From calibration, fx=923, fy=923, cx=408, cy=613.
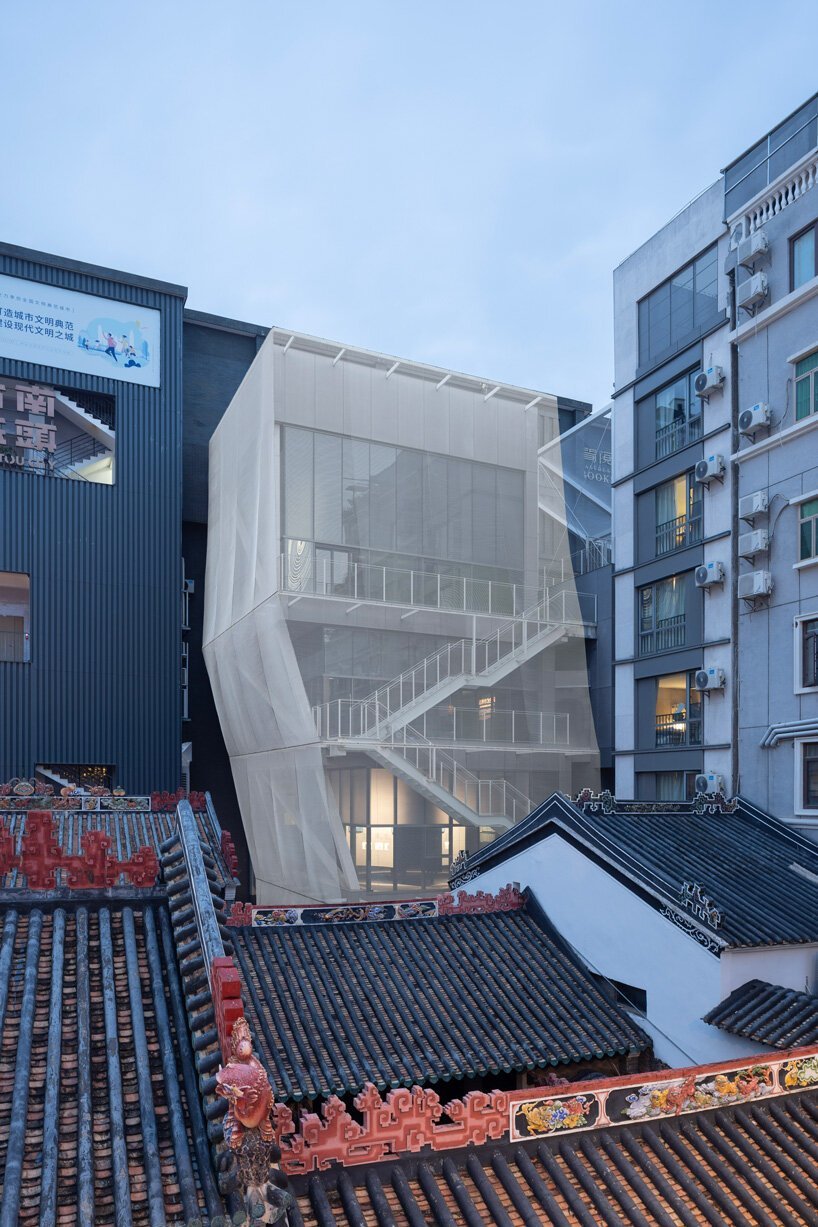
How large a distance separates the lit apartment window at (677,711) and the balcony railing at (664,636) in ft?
2.96

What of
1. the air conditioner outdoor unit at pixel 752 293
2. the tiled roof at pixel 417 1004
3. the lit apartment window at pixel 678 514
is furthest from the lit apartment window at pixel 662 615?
the tiled roof at pixel 417 1004

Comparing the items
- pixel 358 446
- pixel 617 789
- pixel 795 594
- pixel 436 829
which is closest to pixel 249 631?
pixel 358 446

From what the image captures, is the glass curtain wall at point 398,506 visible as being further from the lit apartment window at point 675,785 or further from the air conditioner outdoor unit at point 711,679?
the air conditioner outdoor unit at point 711,679

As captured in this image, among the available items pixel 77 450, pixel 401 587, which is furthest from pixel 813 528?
pixel 77 450

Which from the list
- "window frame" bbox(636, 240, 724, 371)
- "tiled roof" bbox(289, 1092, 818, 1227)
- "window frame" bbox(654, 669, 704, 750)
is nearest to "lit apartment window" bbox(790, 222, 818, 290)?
"window frame" bbox(636, 240, 724, 371)

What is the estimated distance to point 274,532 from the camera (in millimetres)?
30188

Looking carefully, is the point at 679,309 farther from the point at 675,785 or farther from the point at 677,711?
the point at 675,785

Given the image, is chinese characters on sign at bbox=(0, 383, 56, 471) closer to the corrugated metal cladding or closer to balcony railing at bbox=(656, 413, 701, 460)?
the corrugated metal cladding

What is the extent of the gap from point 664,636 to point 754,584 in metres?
4.59

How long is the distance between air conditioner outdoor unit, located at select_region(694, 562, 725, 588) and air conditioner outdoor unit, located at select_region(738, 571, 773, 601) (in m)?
0.87

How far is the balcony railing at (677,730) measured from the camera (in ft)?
83.9

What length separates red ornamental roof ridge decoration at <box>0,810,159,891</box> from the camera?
9.88m

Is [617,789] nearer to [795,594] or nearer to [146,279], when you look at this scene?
[795,594]

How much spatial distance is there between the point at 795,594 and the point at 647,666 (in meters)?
6.19
